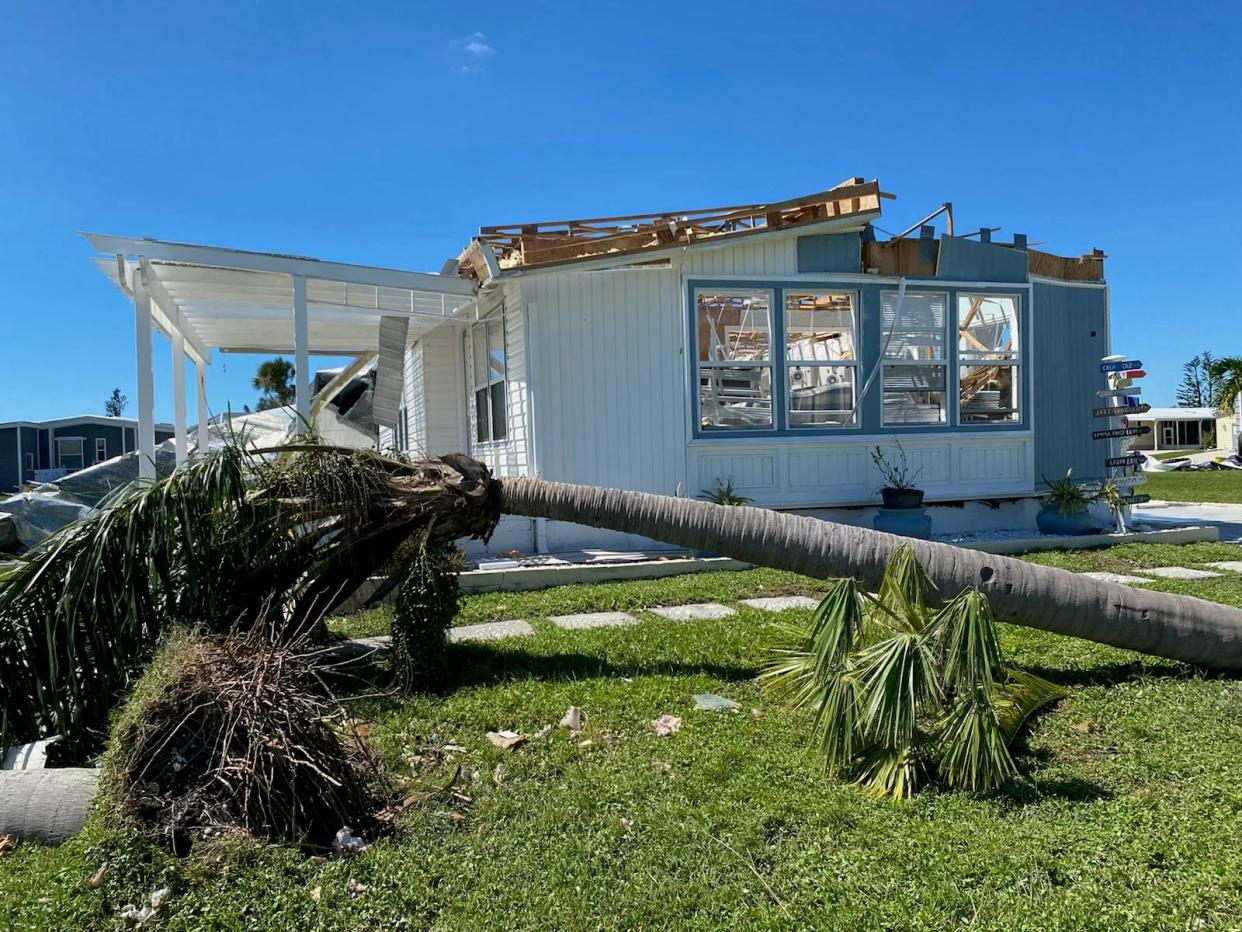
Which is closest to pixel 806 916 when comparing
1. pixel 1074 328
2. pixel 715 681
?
pixel 715 681

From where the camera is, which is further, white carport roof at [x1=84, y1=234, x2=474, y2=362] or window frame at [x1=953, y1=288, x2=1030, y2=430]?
window frame at [x1=953, y1=288, x2=1030, y2=430]

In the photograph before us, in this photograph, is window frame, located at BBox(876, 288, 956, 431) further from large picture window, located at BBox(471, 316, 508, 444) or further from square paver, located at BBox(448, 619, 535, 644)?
square paver, located at BBox(448, 619, 535, 644)

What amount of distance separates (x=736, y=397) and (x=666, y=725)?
673 centimetres

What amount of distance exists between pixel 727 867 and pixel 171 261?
25.7 feet

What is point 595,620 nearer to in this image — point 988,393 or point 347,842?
point 347,842

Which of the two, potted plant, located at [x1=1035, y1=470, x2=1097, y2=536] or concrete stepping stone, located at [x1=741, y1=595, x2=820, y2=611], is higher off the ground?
potted plant, located at [x1=1035, y1=470, x2=1097, y2=536]

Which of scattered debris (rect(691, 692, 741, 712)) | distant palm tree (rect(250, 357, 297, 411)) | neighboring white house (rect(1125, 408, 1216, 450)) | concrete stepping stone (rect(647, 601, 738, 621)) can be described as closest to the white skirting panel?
concrete stepping stone (rect(647, 601, 738, 621))

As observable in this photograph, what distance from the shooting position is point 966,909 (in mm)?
2674

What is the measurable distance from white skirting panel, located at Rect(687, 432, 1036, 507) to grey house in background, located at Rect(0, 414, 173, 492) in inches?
1346

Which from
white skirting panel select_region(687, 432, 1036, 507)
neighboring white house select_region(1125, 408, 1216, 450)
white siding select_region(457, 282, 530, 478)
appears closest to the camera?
white siding select_region(457, 282, 530, 478)

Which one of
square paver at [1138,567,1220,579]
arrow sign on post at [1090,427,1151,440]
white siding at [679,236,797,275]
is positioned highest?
white siding at [679,236,797,275]

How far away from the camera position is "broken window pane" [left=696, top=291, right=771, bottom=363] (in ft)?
34.3

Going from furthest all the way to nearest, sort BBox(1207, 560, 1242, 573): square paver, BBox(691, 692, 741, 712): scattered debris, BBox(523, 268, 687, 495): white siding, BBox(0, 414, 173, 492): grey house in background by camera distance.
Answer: BBox(0, 414, 173, 492): grey house in background
BBox(523, 268, 687, 495): white siding
BBox(1207, 560, 1242, 573): square paver
BBox(691, 692, 741, 712): scattered debris

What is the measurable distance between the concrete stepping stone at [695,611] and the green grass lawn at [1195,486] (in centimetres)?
1378
